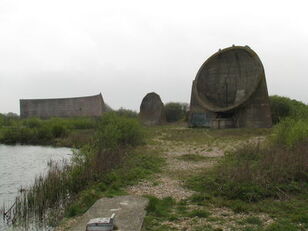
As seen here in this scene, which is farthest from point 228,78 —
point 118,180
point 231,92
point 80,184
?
point 80,184

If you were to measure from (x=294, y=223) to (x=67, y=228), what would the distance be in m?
3.90

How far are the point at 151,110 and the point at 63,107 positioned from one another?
964 inches

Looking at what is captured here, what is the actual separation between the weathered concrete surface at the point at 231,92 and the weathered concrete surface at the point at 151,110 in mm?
7679

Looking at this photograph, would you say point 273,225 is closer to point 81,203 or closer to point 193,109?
point 81,203

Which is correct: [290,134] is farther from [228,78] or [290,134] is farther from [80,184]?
[228,78]

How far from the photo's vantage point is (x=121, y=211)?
7.20 m

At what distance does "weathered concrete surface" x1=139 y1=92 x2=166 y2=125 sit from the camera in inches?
1550

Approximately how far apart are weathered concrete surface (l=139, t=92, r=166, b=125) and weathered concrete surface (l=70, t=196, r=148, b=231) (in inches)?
1221

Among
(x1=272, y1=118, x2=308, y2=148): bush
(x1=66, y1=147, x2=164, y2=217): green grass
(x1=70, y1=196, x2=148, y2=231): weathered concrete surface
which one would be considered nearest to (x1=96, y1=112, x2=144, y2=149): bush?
(x1=66, y1=147, x2=164, y2=217): green grass

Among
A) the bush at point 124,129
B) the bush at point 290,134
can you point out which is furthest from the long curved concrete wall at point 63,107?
the bush at point 290,134

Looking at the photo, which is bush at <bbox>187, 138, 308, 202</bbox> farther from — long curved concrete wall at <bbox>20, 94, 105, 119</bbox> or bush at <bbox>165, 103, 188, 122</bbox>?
long curved concrete wall at <bbox>20, 94, 105, 119</bbox>

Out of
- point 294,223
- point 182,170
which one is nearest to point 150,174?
point 182,170

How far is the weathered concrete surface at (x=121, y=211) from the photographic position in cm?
640

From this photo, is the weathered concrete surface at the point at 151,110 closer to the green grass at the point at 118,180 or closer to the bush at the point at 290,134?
the green grass at the point at 118,180
